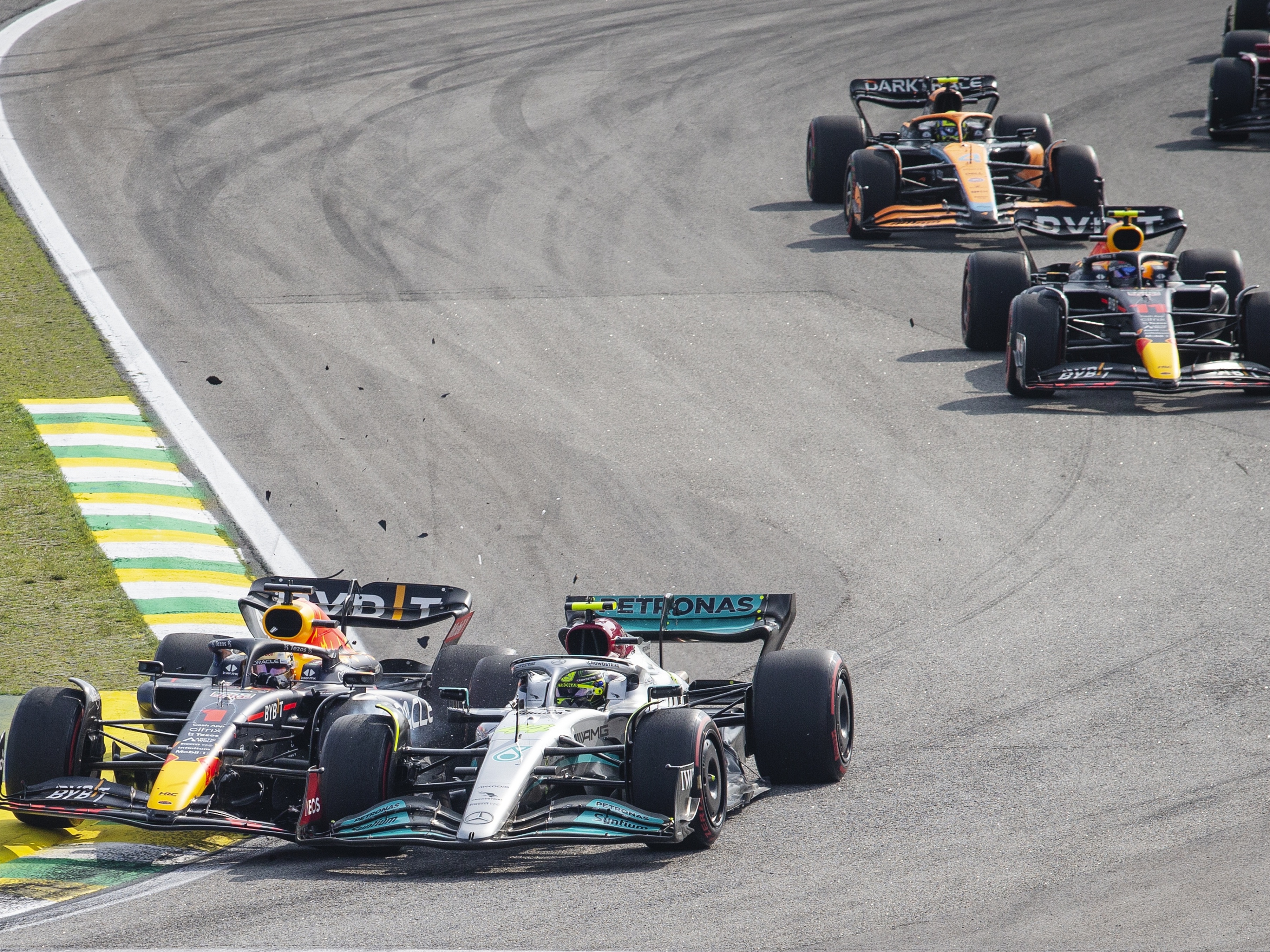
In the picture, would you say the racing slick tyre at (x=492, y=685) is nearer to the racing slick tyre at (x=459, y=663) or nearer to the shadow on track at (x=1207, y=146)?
the racing slick tyre at (x=459, y=663)

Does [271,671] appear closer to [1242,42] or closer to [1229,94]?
[1229,94]

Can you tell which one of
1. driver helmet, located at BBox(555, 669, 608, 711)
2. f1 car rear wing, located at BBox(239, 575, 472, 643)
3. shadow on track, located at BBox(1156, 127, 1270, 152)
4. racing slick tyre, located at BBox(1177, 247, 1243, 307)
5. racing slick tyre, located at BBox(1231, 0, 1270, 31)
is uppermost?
racing slick tyre, located at BBox(1231, 0, 1270, 31)

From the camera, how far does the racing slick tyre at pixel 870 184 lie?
2284cm

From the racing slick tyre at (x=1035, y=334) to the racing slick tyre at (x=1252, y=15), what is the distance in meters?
16.5

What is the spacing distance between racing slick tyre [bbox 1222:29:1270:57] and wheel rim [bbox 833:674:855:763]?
21281 mm

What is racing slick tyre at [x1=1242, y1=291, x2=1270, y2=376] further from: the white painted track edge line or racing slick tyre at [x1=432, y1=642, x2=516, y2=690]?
the white painted track edge line

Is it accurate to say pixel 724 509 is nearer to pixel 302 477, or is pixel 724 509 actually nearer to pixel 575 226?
pixel 302 477

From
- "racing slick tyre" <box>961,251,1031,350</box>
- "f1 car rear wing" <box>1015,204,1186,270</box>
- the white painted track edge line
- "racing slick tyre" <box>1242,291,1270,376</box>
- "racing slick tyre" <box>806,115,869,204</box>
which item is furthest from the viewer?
"racing slick tyre" <box>806,115,869,204</box>

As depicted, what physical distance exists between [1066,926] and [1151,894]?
1.87ft

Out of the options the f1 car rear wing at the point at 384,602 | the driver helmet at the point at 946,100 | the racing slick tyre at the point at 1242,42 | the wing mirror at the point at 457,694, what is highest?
the racing slick tyre at the point at 1242,42

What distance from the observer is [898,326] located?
66.8 feet

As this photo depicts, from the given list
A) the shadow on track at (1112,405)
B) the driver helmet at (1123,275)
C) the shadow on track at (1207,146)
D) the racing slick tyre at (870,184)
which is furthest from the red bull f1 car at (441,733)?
the shadow on track at (1207,146)

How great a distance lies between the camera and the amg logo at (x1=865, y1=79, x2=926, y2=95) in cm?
2500

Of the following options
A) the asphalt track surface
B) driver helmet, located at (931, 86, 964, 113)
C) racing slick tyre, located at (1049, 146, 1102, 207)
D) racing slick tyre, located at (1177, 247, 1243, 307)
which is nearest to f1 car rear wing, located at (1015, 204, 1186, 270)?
racing slick tyre, located at (1177, 247, 1243, 307)
